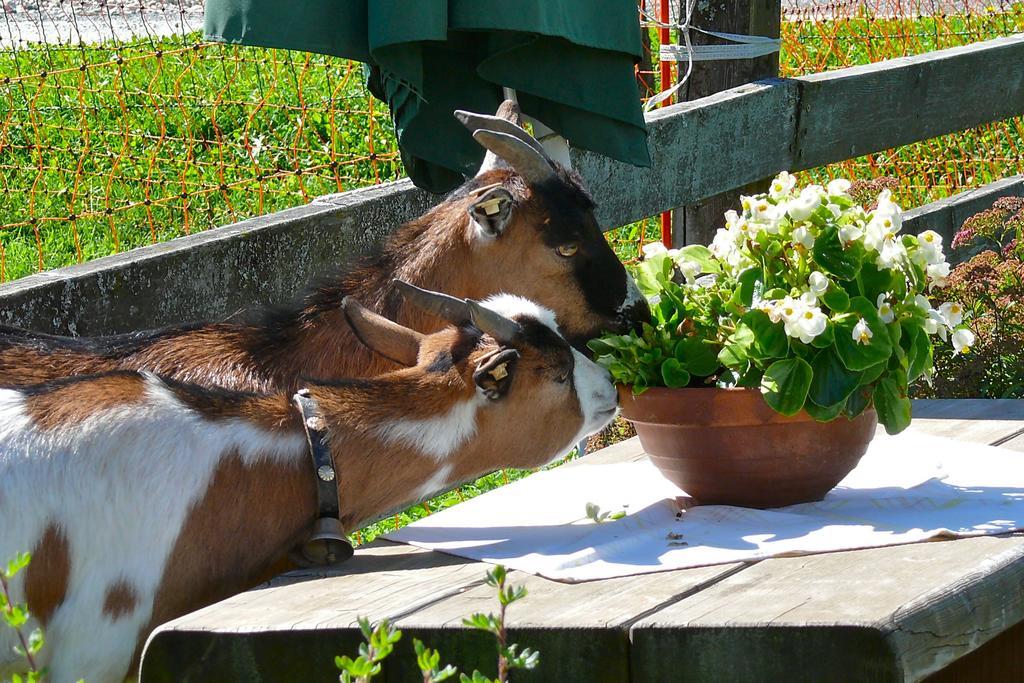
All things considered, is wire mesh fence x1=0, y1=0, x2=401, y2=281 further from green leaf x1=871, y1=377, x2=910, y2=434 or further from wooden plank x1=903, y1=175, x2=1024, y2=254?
green leaf x1=871, y1=377, x2=910, y2=434

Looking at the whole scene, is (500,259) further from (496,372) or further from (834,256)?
(834,256)

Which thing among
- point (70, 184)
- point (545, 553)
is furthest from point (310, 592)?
point (70, 184)

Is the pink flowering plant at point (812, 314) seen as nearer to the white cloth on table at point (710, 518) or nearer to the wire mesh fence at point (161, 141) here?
the white cloth on table at point (710, 518)

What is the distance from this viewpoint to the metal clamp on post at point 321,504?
2.53 metres

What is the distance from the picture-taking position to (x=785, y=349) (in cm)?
249

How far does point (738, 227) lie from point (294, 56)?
25.7 ft

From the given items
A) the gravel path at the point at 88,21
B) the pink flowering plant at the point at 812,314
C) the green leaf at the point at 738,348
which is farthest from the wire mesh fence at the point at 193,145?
the green leaf at the point at 738,348

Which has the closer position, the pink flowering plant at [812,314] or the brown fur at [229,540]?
the pink flowering plant at [812,314]

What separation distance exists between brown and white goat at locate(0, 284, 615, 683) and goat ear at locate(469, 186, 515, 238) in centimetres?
97

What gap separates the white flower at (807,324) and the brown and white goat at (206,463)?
51 centimetres

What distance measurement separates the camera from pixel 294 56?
9.99m

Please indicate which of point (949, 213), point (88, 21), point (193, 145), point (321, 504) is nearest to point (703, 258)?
point (321, 504)

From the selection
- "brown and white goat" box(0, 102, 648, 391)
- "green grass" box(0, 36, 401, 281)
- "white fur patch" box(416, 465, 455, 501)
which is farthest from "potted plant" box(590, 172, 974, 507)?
"green grass" box(0, 36, 401, 281)

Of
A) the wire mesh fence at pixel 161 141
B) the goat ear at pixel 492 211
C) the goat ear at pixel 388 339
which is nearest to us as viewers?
the goat ear at pixel 388 339
